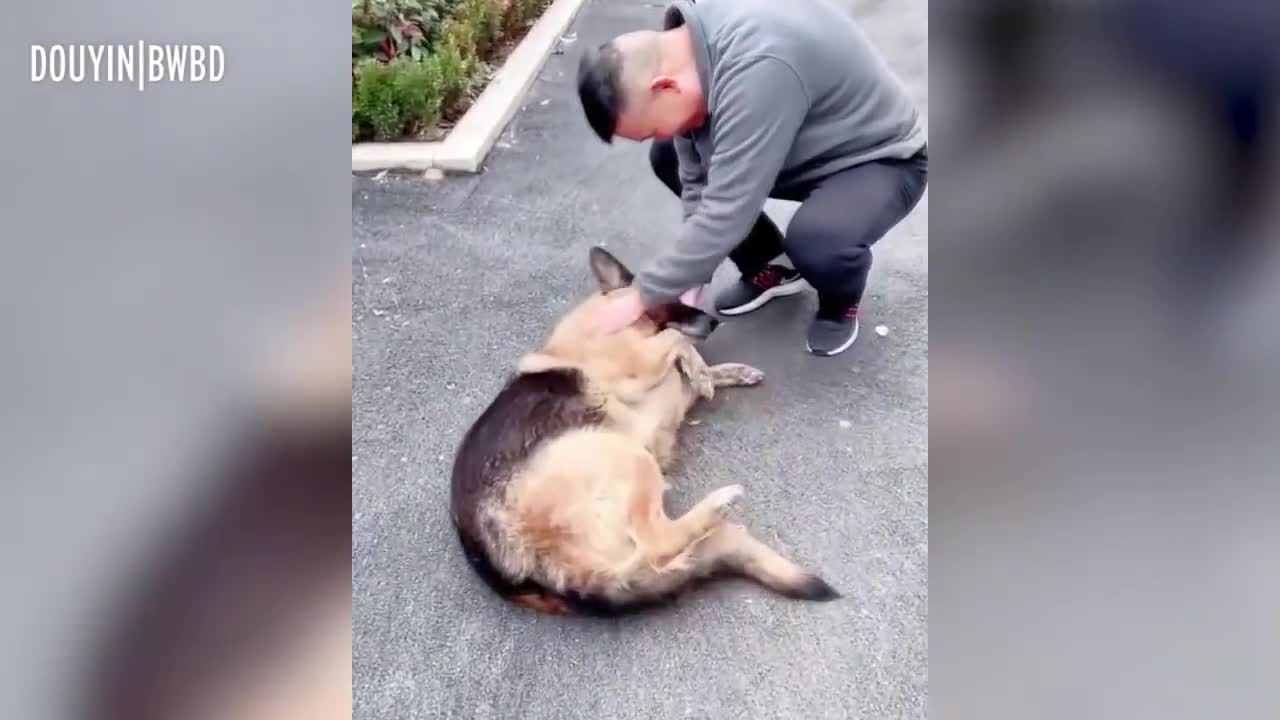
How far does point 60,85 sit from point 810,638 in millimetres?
1295

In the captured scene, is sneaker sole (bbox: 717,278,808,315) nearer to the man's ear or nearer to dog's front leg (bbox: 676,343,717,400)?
dog's front leg (bbox: 676,343,717,400)

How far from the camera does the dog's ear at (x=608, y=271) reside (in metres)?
1.22

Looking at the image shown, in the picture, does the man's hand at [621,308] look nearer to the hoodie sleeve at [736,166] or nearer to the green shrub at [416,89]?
the hoodie sleeve at [736,166]

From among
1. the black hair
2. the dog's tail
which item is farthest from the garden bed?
the dog's tail

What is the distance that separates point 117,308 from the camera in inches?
47.4

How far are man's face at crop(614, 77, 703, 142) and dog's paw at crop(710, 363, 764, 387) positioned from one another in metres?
0.34

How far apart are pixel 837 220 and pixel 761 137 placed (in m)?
0.16

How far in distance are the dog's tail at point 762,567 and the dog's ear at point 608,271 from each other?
0.38 metres

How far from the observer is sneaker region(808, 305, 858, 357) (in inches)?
48.9

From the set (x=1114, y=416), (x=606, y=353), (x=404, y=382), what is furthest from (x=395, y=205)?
(x=1114, y=416)

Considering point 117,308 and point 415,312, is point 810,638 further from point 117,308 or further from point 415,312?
point 117,308

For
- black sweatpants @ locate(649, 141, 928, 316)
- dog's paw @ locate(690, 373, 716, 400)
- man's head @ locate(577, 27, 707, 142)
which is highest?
man's head @ locate(577, 27, 707, 142)

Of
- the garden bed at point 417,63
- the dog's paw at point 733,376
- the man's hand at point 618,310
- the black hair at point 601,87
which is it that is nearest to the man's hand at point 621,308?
the man's hand at point 618,310

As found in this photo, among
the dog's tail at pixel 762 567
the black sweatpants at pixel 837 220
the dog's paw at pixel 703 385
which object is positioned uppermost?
the black sweatpants at pixel 837 220
